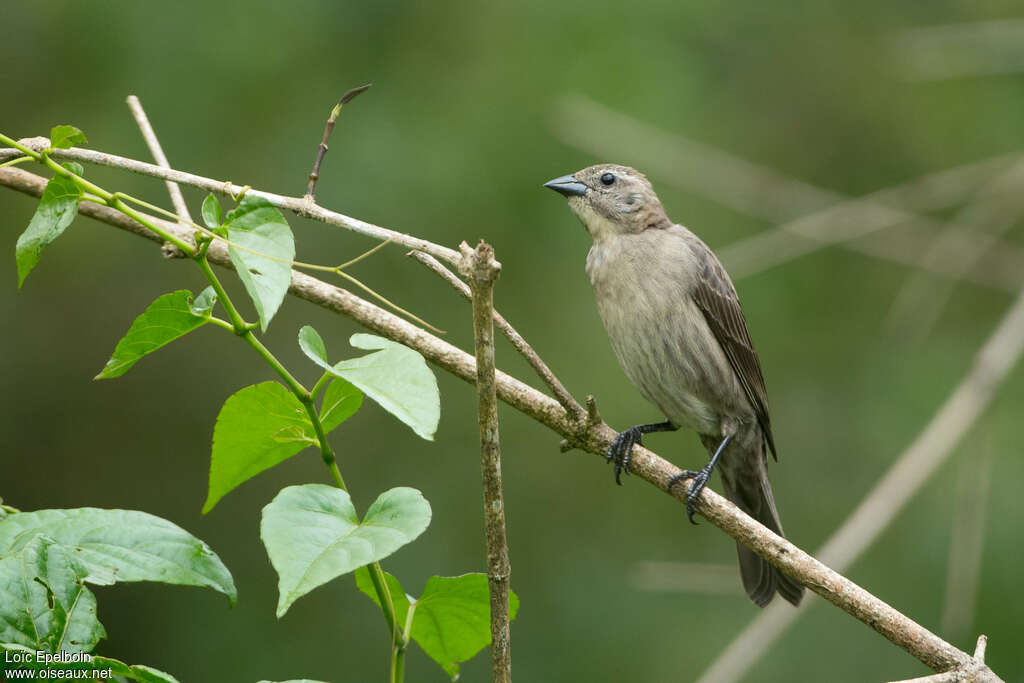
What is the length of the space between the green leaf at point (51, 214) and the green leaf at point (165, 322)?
0.69 feet

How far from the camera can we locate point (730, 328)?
15.3ft

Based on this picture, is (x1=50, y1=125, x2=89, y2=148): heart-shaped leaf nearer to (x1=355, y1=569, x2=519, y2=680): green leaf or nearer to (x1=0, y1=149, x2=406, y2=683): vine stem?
(x1=0, y1=149, x2=406, y2=683): vine stem

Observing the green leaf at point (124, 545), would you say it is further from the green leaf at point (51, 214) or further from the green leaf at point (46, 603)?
the green leaf at point (51, 214)

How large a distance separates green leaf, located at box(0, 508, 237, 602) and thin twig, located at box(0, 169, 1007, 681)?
1.03m

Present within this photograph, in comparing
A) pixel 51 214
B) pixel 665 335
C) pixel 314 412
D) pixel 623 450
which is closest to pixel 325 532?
pixel 314 412

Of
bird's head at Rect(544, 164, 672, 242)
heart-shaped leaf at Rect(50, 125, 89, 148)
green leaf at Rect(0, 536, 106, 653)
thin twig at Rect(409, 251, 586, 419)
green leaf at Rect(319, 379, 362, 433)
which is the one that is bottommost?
green leaf at Rect(0, 536, 106, 653)

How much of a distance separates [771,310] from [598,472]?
1.50 metres

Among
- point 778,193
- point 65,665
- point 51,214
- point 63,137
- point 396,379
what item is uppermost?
point 778,193

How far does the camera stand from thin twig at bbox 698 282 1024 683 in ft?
9.90

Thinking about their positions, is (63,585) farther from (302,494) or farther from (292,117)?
(292,117)

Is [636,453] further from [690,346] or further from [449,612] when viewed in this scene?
[690,346]

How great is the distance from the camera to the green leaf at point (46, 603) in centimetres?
147

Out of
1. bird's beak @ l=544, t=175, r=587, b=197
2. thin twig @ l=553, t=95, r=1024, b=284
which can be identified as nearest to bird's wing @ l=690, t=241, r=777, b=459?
thin twig @ l=553, t=95, r=1024, b=284

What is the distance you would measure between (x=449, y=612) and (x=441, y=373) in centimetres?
456
